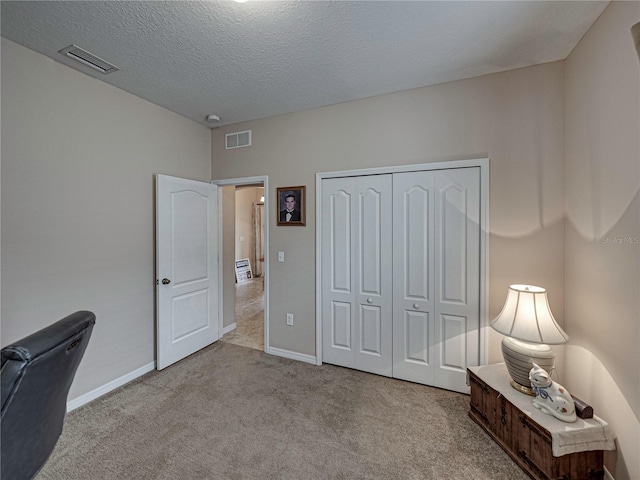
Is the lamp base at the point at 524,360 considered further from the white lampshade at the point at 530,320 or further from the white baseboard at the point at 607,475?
the white baseboard at the point at 607,475

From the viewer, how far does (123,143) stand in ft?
8.54

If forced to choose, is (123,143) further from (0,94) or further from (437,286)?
(437,286)

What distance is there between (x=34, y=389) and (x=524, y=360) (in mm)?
2432

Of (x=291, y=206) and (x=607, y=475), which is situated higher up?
(x=291, y=206)

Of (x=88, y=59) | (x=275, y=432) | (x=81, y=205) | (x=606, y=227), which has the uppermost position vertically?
(x=88, y=59)

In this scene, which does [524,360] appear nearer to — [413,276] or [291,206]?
[413,276]

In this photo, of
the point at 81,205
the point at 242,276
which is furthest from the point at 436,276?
the point at 242,276

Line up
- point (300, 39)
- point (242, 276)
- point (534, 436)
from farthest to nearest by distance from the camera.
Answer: point (242, 276) < point (300, 39) < point (534, 436)

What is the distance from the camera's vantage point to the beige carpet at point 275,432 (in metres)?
1.66

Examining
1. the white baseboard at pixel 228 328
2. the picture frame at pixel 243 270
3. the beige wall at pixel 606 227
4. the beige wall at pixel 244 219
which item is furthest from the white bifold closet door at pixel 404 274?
the beige wall at pixel 244 219

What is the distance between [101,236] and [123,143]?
0.89m

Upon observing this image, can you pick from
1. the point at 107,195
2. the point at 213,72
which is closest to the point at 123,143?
the point at 107,195

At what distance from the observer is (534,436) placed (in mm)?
1562

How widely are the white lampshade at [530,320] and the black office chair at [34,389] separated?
2.29 metres
